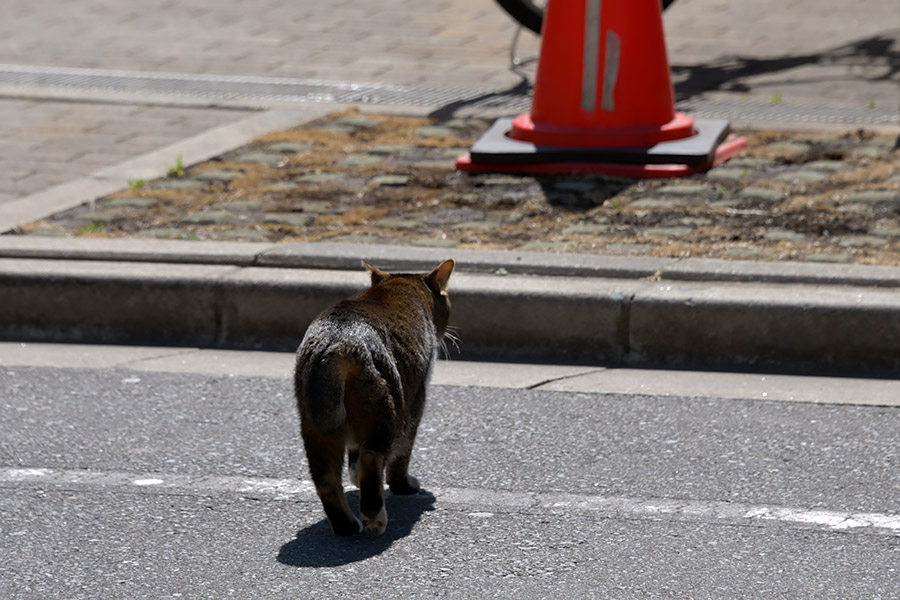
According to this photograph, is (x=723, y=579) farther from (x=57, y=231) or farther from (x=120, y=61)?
(x=120, y=61)

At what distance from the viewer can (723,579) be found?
344 cm

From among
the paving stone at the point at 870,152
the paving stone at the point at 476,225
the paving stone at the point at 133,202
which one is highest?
the paving stone at the point at 133,202

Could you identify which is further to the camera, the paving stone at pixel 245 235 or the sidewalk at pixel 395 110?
the paving stone at pixel 245 235

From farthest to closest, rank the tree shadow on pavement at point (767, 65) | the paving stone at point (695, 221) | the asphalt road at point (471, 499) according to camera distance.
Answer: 1. the tree shadow on pavement at point (767, 65)
2. the paving stone at point (695, 221)
3. the asphalt road at point (471, 499)

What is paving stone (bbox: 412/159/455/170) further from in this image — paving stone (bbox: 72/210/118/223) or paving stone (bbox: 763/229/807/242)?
paving stone (bbox: 763/229/807/242)

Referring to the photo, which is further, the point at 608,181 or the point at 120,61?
the point at 120,61

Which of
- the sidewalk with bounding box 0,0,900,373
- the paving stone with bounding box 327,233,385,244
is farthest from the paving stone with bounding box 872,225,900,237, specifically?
the paving stone with bounding box 327,233,385,244

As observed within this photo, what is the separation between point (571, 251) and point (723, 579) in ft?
8.13

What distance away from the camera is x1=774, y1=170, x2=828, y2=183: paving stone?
22.4ft

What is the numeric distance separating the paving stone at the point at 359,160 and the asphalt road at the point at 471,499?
2451 mm

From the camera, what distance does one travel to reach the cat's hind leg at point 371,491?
363 cm

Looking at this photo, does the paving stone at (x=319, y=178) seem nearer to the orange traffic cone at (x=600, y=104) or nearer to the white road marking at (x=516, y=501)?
the orange traffic cone at (x=600, y=104)

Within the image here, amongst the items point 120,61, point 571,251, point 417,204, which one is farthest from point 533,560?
point 120,61

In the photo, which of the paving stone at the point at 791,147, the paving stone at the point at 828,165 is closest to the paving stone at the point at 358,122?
the paving stone at the point at 791,147
